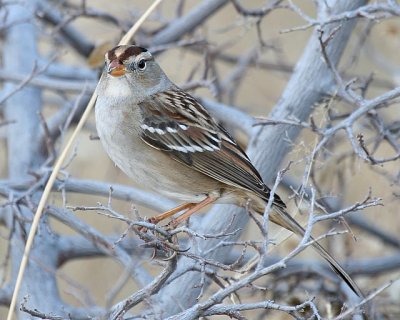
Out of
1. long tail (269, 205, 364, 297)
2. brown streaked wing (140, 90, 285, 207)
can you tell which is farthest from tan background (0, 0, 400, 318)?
long tail (269, 205, 364, 297)

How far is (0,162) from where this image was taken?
23.9 ft

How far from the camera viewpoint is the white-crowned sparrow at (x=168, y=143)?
12.8 ft

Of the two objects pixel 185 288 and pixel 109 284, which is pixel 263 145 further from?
pixel 109 284

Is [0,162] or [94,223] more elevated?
[0,162]

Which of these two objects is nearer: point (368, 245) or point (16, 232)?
point (16, 232)

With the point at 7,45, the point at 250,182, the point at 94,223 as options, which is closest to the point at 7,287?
the point at 250,182

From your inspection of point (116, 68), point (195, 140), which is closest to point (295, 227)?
point (195, 140)

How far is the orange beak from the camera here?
397 centimetres

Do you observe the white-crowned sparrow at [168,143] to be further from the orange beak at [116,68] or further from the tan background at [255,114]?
the tan background at [255,114]

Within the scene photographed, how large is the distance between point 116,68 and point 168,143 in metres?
0.41

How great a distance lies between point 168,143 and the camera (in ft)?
13.1

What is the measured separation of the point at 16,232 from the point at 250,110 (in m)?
2.73

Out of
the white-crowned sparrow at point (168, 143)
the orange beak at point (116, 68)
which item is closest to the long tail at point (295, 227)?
the white-crowned sparrow at point (168, 143)

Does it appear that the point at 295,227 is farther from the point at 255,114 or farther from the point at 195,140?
the point at 255,114
